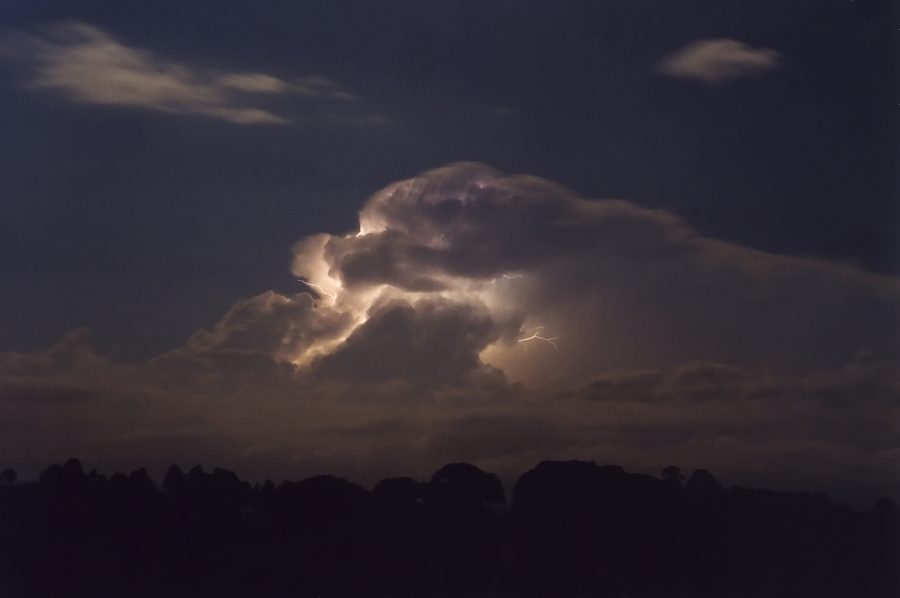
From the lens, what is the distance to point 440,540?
16.8 meters

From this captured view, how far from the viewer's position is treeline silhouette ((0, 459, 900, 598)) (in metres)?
16.6

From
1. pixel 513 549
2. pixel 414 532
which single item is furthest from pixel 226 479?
pixel 513 549

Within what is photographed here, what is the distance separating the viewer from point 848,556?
55.0ft

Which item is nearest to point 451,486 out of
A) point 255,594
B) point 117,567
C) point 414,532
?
point 414,532

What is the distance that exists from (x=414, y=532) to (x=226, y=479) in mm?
2248

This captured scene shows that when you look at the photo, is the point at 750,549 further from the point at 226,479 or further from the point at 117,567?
the point at 117,567

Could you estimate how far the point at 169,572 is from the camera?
16703mm

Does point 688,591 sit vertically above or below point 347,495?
below

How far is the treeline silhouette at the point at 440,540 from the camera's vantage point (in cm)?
1662

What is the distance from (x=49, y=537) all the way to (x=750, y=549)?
313 inches

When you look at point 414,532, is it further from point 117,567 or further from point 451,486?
point 117,567

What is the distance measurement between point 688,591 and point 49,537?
7.25m

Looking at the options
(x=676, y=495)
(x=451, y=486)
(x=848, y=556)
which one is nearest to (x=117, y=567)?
(x=451, y=486)

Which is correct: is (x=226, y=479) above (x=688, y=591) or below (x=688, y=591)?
above
